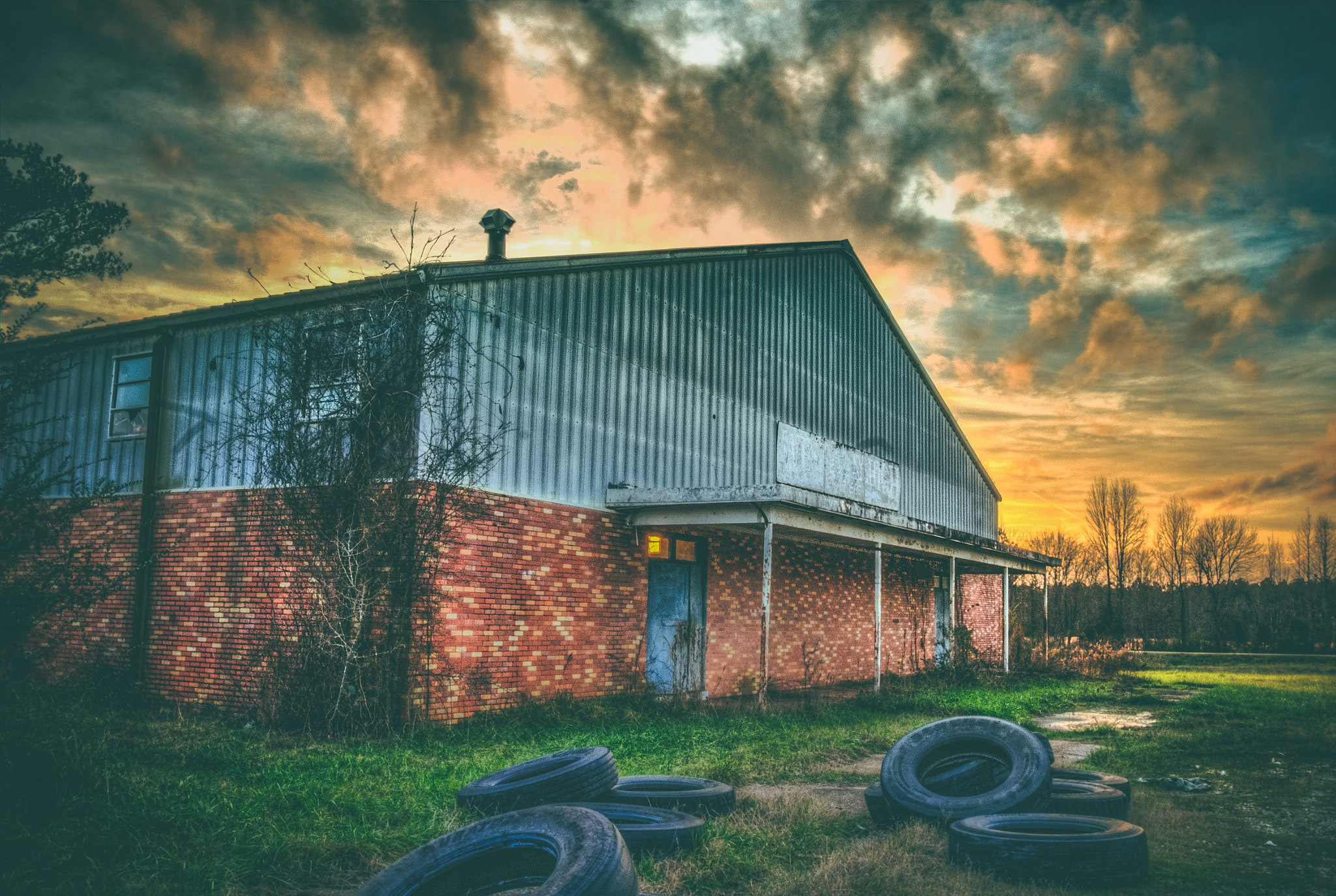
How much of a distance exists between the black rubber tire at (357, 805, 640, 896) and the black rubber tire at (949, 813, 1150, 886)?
7.52 ft

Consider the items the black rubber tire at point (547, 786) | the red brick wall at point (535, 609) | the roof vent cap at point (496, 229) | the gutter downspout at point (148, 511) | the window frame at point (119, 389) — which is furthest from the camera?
the roof vent cap at point (496, 229)

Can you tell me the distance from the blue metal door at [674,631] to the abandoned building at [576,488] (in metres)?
0.03

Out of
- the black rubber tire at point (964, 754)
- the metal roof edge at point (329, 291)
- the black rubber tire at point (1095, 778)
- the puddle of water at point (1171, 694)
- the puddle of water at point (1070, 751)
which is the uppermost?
the metal roof edge at point (329, 291)

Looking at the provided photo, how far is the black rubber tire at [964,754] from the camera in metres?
5.89

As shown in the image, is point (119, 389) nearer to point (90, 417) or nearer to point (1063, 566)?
point (90, 417)

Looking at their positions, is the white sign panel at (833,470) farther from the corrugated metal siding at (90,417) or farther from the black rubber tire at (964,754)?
the corrugated metal siding at (90,417)

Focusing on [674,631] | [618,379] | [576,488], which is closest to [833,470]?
[674,631]

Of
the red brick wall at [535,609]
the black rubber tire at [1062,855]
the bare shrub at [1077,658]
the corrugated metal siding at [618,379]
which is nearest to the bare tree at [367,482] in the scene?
the red brick wall at [535,609]

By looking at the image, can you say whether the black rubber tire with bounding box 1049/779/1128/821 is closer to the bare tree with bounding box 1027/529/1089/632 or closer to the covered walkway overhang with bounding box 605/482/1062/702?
the covered walkway overhang with bounding box 605/482/1062/702

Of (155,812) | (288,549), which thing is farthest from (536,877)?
(288,549)

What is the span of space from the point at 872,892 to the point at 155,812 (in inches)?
173

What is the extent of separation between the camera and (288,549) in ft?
34.5

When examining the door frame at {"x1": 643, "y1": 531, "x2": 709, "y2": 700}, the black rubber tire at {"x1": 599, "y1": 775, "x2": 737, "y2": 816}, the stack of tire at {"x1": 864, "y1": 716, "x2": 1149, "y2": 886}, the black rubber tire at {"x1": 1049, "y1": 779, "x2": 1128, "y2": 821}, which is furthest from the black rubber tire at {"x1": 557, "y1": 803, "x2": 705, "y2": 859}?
the door frame at {"x1": 643, "y1": 531, "x2": 709, "y2": 700}

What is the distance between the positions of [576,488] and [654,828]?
668 cm
